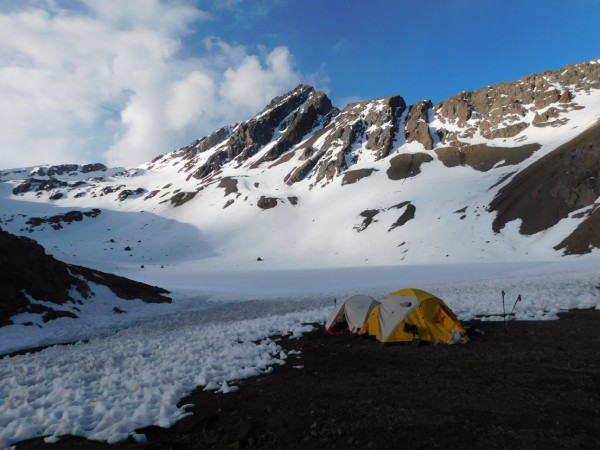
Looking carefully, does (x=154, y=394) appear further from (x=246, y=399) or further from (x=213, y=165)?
(x=213, y=165)

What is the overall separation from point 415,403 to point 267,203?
11222 cm

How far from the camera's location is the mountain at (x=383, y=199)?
197 feet

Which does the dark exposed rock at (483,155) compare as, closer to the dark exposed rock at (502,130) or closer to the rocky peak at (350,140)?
the dark exposed rock at (502,130)

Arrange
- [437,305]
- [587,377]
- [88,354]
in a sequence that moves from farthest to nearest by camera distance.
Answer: [88,354] < [437,305] < [587,377]

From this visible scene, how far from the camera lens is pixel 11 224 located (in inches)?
5551

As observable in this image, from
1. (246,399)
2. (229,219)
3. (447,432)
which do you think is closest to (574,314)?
(447,432)

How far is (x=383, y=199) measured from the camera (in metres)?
95.9

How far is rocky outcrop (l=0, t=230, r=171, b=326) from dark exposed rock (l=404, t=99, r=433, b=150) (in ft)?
363

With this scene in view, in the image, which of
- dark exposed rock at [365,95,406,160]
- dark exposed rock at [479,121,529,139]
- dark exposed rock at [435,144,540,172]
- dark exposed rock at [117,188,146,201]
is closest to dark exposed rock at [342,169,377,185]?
dark exposed rock at [365,95,406,160]

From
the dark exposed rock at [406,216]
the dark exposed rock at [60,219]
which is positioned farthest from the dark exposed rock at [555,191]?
the dark exposed rock at [60,219]

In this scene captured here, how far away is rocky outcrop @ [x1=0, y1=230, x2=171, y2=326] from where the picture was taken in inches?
896

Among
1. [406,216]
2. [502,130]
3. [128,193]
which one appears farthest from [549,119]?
[128,193]

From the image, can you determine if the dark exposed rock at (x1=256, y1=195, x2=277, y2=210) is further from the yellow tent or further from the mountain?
the yellow tent

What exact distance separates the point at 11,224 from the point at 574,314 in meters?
173
